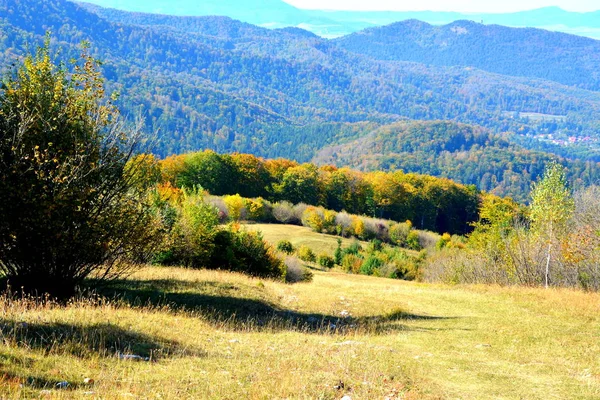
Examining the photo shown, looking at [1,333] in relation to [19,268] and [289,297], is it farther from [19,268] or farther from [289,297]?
[289,297]

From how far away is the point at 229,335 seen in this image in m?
13.9

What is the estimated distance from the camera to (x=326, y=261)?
257 feet

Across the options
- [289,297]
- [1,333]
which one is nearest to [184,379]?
[1,333]

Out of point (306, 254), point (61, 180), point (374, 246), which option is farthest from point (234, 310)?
point (374, 246)

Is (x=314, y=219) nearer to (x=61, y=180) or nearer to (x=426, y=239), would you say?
(x=426, y=239)

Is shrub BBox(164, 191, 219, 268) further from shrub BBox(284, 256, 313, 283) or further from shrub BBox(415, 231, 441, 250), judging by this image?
shrub BBox(415, 231, 441, 250)

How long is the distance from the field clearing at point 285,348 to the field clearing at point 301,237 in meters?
62.1

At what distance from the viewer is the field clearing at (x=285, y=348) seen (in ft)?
28.6

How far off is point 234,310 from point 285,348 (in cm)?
654

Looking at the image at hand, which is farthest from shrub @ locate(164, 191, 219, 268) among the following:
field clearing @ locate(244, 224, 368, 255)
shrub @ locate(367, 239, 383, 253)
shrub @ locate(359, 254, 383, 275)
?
shrub @ locate(367, 239, 383, 253)

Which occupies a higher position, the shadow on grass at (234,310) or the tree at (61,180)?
the tree at (61,180)

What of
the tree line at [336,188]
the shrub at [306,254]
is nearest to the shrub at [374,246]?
the shrub at [306,254]

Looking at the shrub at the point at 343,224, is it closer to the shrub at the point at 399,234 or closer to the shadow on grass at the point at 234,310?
the shrub at the point at 399,234

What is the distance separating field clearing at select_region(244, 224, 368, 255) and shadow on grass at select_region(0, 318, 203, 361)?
70.2 metres
